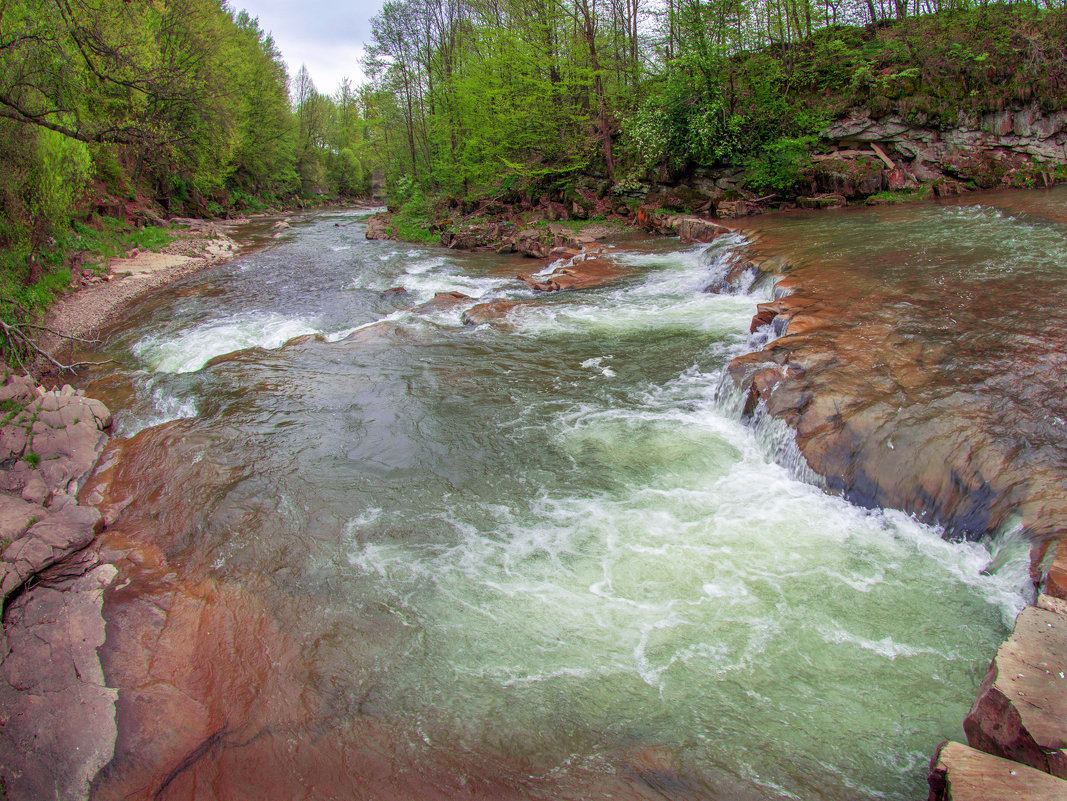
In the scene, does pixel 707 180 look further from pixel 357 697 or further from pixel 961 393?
pixel 357 697

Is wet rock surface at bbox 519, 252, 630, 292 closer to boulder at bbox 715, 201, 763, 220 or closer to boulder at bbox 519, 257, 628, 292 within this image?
boulder at bbox 519, 257, 628, 292

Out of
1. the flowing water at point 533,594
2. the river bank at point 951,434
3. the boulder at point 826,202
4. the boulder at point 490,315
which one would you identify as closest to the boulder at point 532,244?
the boulder at point 490,315

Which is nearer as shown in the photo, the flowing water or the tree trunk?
the flowing water

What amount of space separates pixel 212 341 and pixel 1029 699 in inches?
479

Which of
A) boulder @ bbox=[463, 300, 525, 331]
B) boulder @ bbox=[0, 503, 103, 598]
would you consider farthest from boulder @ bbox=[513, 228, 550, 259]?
boulder @ bbox=[0, 503, 103, 598]

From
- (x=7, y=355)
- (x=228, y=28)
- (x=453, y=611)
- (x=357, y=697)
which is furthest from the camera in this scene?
(x=228, y=28)

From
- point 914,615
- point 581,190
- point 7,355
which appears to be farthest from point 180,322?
point 581,190

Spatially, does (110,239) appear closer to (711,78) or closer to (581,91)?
(581,91)

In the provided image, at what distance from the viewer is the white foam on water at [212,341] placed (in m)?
9.95

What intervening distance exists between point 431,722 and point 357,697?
22.1 inches

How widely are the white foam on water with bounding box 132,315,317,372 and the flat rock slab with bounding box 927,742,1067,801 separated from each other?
34.7 feet

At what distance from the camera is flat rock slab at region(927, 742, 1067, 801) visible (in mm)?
2428

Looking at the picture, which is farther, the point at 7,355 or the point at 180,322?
the point at 180,322

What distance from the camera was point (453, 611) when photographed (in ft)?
14.4
